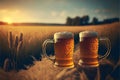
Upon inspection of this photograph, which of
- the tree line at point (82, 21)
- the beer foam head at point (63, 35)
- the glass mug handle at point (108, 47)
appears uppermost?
the tree line at point (82, 21)

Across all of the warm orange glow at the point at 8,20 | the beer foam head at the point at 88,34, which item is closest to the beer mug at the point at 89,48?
the beer foam head at the point at 88,34

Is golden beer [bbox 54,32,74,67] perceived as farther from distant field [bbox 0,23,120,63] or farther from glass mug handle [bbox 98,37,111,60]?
glass mug handle [bbox 98,37,111,60]

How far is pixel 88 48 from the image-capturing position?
2.16m

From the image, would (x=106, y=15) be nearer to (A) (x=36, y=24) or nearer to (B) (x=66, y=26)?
(B) (x=66, y=26)

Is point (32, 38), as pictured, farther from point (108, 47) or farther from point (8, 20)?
point (108, 47)

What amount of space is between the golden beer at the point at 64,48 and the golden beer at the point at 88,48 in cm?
7

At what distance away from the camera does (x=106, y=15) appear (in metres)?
2.26

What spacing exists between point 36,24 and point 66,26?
20 cm

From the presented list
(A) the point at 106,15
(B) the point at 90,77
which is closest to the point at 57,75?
(B) the point at 90,77

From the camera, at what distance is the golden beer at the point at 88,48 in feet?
7.08

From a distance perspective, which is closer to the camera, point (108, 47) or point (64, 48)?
point (64, 48)

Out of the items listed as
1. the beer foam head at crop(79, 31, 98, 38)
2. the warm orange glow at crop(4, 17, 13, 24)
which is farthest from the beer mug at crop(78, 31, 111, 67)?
the warm orange glow at crop(4, 17, 13, 24)

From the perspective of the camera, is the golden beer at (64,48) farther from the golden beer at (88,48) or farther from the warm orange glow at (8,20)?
the warm orange glow at (8,20)

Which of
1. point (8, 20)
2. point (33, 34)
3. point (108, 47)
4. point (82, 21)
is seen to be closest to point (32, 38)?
point (33, 34)
